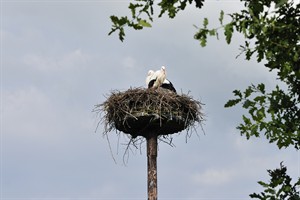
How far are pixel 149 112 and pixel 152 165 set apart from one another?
4.48 ft

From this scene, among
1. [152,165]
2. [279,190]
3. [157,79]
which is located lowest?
[279,190]

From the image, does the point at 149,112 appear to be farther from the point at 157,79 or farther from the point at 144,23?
the point at 144,23

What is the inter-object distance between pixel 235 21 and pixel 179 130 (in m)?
9.94

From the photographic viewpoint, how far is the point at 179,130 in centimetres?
1445

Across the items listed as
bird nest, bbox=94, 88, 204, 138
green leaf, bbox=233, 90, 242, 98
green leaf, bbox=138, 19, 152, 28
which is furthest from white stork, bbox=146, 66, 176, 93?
green leaf, bbox=138, 19, 152, 28

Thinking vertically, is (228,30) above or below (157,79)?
below

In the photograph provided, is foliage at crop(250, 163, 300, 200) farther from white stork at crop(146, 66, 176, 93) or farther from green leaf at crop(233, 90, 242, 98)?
white stork at crop(146, 66, 176, 93)

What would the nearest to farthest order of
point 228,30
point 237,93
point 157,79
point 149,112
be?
point 228,30
point 237,93
point 149,112
point 157,79

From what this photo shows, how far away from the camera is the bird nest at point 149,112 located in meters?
13.6

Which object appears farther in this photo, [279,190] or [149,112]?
[149,112]

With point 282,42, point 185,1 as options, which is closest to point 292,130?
point 282,42

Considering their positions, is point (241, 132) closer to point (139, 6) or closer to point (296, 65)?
point (296, 65)

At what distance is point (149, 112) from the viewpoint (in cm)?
1355

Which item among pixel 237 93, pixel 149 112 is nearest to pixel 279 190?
pixel 237 93
